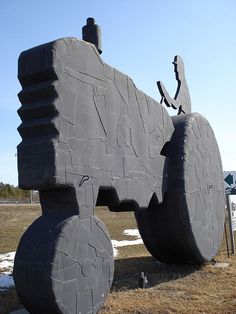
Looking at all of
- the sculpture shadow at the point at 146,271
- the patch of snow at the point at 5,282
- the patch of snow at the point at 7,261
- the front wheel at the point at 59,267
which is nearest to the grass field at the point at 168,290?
the sculpture shadow at the point at 146,271

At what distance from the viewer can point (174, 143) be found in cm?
826

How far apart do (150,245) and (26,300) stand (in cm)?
439

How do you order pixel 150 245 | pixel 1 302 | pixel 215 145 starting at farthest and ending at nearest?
pixel 215 145 → pixel 150 245 → pixel 1 302

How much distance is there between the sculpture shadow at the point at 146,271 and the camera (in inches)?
299

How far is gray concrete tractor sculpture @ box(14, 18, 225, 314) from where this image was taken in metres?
4.74

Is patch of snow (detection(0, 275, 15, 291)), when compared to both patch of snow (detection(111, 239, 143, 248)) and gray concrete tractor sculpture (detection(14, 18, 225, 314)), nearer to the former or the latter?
gray concrete tractor sculpture (detection(14, 18, 225, 314))

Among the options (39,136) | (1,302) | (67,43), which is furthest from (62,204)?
(1,302)

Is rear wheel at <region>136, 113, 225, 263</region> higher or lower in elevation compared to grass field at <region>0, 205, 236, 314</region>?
higher

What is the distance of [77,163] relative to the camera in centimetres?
516

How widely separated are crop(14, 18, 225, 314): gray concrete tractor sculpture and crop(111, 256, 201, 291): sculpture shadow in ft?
5.14

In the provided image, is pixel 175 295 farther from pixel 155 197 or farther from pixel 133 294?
pixel 155 197

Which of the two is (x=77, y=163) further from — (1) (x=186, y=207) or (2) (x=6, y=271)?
(2) (x=6, y=271)

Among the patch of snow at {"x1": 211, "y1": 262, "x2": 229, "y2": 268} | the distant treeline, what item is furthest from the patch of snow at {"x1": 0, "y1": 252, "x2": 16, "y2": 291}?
the distant treeline

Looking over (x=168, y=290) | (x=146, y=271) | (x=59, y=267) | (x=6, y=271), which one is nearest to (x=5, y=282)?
(x=6, y=271)
